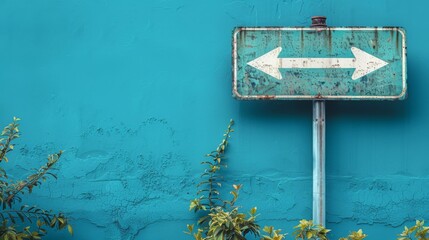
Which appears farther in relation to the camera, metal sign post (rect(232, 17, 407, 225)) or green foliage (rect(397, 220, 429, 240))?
metal sign post (rect(232, 17, 407, 225))

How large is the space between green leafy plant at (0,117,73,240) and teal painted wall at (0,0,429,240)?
87 mm

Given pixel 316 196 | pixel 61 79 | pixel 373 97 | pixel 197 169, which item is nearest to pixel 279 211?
pixel 316 196

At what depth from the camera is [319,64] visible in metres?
4.24

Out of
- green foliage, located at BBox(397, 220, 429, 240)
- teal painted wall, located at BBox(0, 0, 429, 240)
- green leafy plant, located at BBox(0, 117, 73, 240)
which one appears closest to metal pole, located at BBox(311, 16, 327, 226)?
teal painted wall, located at BBox(0, 0, 429, 240)

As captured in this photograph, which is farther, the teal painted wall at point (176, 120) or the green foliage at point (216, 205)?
the teal painted wall at point (176, 120)

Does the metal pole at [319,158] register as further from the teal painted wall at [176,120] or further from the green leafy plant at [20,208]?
the green leafy plant at [20,208]

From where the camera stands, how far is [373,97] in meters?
4.21

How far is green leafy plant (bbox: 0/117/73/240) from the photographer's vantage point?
4.12 m

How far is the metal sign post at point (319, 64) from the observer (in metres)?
4.23

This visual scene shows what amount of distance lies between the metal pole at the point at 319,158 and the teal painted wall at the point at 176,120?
13 cm

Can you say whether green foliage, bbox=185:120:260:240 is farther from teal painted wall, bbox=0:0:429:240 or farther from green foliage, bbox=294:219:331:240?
green foliage, bbox=294:219:331:240

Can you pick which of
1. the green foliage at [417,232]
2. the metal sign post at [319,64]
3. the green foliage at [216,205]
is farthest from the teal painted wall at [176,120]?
the green foliage at [417,232]

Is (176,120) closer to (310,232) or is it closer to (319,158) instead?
(319,158)

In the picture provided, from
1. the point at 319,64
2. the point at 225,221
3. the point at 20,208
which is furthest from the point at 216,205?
the point at 20,208
